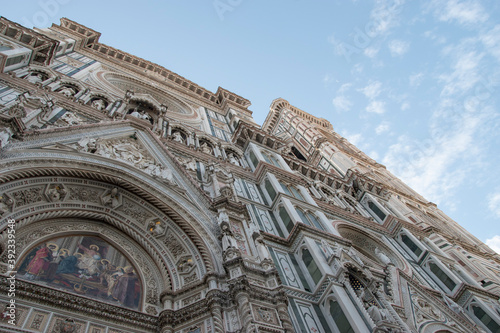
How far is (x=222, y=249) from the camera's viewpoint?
8.59 meters

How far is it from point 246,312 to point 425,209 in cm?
2294

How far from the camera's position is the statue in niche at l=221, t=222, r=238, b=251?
27.8 ft

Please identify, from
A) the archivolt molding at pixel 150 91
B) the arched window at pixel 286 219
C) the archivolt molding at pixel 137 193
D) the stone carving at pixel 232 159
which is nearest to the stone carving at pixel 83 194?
the archivolt molding at pixel 137 193

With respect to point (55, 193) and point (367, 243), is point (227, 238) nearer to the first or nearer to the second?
point (55, 193)

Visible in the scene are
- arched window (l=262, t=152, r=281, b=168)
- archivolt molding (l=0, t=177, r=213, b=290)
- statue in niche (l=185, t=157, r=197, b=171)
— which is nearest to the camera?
archivolt molding (l=0, t=177, r=213, b=290)

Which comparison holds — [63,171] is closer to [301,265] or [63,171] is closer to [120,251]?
[120,251]

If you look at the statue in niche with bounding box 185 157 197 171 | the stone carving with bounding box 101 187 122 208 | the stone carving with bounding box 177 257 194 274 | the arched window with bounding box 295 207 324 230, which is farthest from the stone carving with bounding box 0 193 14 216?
the arched window with bounding box 295 207 324 230

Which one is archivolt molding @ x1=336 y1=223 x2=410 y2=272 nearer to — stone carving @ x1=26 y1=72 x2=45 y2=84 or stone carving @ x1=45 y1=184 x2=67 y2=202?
stone carving @ x1=45 y1=184 x2=67 y2=202

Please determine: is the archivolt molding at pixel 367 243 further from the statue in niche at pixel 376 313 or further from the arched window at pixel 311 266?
the statue in niche at pixel 376 313

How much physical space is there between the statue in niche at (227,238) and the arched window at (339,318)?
8.69 feet

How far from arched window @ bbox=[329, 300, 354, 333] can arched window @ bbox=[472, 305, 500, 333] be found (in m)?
7.30

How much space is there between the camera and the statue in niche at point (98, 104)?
14.1 m

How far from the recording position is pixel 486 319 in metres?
13.0

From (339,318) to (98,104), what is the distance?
A: 11.1m
